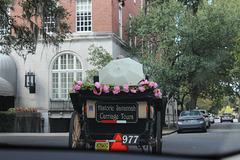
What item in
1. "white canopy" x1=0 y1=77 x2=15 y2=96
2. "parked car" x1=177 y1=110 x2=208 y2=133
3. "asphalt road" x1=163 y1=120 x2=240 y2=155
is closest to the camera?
"asphalt road" x1=163 y1=120 x2=240 y2=155

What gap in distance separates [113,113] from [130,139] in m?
0.71

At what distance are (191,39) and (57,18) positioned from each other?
11.8 metres

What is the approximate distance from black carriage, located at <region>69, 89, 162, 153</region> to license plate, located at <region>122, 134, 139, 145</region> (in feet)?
0.79

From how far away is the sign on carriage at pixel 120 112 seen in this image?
23.7 feet

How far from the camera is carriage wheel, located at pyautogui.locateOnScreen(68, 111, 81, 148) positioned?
6.86 metres

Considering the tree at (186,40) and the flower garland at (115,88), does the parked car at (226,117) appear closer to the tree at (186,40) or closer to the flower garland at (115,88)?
the tree at (186,40)

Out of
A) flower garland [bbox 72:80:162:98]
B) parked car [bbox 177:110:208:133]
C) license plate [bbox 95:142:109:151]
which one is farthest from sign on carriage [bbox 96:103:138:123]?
parked car [bbox 177:110:208:133]

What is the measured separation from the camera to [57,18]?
17.1 m

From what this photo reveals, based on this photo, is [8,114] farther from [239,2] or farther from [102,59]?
[239,2]

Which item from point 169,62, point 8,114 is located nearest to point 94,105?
point 8,114

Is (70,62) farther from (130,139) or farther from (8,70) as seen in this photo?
(130,139)

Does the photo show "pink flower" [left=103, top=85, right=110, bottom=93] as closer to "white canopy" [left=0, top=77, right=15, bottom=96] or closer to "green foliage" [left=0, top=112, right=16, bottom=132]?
"green foliage" [left=0, top=112, right=16, bottom=132]

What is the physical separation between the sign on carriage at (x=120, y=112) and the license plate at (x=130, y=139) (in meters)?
0.47

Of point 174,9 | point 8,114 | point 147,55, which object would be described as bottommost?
point 8,114
